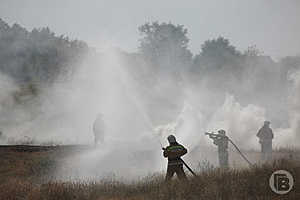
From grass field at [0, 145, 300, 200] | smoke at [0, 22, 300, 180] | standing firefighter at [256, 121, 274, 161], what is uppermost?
smoke at [0, 22, 300, 180]

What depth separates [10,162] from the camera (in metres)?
15.5

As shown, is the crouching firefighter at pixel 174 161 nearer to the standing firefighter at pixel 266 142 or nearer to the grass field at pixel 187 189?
the grass field at pixel 187 189

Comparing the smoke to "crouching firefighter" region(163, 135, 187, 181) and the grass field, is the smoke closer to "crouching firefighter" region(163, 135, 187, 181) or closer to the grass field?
the grass field

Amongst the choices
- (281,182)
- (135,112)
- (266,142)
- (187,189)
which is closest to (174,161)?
(187,189)

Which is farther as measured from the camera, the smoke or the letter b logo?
the smoke

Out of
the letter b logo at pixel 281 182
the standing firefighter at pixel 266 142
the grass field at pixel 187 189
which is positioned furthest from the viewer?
the standing firefighter at pixel 266 142

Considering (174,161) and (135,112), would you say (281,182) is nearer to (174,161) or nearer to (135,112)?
(174,161)

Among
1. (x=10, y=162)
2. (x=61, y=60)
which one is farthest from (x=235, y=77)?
(x=10, y=162)

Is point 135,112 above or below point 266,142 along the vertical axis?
above

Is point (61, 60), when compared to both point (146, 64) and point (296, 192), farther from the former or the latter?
point (296, 192)

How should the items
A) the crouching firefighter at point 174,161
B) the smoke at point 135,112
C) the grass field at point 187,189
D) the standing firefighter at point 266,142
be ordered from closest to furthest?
the grass field at point 187,189
the crouching firefighter at point 174,161
the standing firefighter at point 266,142
the smoke at point 135,112

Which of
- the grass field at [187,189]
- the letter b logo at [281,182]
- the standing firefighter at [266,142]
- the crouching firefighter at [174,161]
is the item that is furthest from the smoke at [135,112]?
the letter b logo at [281,182]

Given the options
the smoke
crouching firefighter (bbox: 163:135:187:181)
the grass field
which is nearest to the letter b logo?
the grass field

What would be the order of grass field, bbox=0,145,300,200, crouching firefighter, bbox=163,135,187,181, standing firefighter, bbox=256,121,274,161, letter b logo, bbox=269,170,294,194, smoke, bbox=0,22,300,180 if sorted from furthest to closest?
1. smoke, bbox=0,22,300,180
2. standing firefighter, bbox=256,121,274,161
3. crouching firefighter, bbox=163,135,187,181
4. letter b logo, bbox=269,170,294,194
5. grass field, bbox=0,145,300,200
